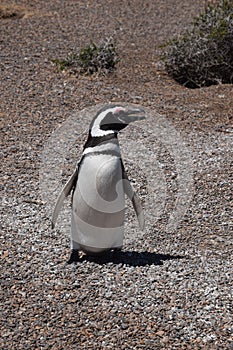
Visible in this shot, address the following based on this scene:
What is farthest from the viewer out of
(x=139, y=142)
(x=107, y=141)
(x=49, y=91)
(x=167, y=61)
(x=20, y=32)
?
(x=20, y=32)

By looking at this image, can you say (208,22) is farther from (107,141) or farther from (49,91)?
(107,141)

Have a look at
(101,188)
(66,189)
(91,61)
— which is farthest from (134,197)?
(91,61)

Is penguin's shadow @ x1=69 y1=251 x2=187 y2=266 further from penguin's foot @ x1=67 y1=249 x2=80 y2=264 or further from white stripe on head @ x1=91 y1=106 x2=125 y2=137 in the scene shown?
white stripe on head @ x1=91 y1=106 x2=125 y2=137

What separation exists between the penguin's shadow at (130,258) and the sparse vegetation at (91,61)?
13.6 ft

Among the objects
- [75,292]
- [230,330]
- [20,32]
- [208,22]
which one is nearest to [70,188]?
[75,292]

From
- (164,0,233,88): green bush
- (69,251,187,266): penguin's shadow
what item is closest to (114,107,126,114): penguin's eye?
(69,251,187,266): penguin's shadow

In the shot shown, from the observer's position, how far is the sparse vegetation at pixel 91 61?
8.70 metres

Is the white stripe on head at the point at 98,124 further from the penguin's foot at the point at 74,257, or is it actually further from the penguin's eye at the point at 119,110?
the penguin's foot at the point at 74,257

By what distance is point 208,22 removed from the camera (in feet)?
29.3

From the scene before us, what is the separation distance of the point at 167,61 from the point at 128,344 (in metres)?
5.34

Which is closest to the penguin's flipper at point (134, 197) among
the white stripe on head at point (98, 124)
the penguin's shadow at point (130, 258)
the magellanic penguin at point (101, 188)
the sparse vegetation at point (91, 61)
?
the magellanic penguin at point (101, 188)

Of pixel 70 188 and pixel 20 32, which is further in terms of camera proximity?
pixel 20 32

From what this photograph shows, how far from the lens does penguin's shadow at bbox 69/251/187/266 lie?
4.80 m

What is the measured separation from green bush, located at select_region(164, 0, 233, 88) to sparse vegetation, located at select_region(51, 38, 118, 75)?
737 millimetres
